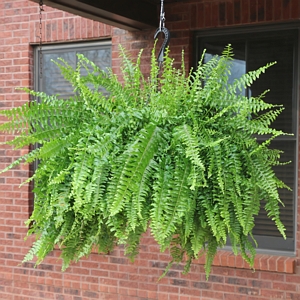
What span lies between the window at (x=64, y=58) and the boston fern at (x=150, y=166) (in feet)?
10.8

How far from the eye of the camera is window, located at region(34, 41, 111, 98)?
20.4ft

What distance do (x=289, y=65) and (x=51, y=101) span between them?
2.94 metres

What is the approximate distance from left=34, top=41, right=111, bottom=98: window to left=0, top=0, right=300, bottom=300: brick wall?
10cm

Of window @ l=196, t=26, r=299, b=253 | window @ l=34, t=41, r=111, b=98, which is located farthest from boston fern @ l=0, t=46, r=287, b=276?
window @ l=34, t=41, r=111, b=98

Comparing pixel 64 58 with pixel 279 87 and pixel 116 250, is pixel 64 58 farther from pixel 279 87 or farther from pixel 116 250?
pixel 279 87

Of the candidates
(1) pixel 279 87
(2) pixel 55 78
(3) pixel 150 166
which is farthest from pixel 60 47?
(3) pixel 150 166

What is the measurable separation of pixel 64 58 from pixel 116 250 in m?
1.96

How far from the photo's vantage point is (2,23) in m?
6.61

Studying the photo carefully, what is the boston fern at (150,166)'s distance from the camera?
103 inches

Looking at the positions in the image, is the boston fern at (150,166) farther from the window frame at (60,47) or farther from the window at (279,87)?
the window frame at (60,47)

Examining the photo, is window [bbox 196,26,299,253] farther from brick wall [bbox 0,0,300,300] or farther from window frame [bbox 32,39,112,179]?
window frame [bbox 32,39,112,179]

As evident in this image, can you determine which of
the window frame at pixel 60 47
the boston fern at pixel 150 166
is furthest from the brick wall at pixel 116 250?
the boston fern at pixel 150 166

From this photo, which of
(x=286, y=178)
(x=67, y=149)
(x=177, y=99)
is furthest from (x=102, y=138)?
(x=286, y=178)

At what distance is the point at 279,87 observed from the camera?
542 centimetres
